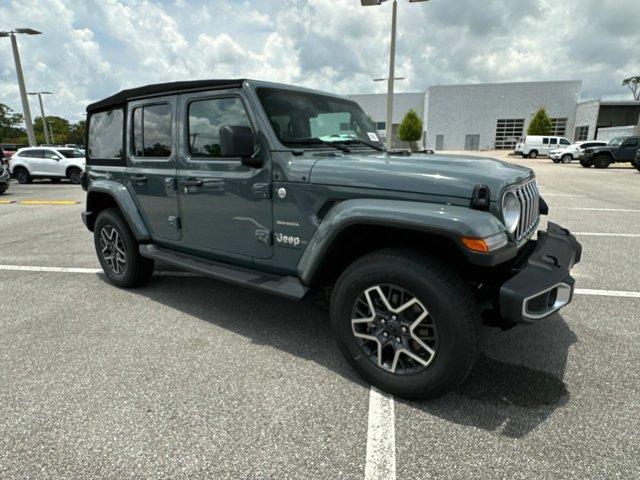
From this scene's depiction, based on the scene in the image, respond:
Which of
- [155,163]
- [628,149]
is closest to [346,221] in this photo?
[155,163]

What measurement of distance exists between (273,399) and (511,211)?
1.78m

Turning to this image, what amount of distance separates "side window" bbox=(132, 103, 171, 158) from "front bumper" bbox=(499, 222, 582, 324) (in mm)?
2889

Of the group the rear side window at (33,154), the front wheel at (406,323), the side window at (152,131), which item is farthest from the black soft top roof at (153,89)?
the rear side window at (33,154)

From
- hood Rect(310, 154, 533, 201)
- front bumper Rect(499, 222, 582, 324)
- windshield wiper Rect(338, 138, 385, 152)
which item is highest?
windshield wiper Rect(338, 138, 385, 152)

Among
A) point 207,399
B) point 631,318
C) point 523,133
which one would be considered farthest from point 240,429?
point 523,133

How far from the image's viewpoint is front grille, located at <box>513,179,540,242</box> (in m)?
2.50

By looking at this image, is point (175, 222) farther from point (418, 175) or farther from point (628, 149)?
point (628, 149)

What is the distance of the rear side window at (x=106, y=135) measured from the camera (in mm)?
4102

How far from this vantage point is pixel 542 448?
80.4 inches

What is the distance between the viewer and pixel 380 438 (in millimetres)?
2135

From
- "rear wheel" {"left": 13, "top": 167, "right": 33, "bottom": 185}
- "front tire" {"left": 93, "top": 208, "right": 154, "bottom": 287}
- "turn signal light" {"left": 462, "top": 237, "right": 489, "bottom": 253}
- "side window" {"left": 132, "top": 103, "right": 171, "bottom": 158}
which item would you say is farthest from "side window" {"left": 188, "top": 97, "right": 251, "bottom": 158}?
"rear wheel" {"left": 13, "top": 167, "right": 33, "bottom": 185}

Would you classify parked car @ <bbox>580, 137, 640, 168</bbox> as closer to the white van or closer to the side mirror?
the white van

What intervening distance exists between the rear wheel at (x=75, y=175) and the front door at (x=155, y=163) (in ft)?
51.5

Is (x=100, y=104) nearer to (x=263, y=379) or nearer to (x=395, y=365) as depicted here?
(x=263, y=379)
